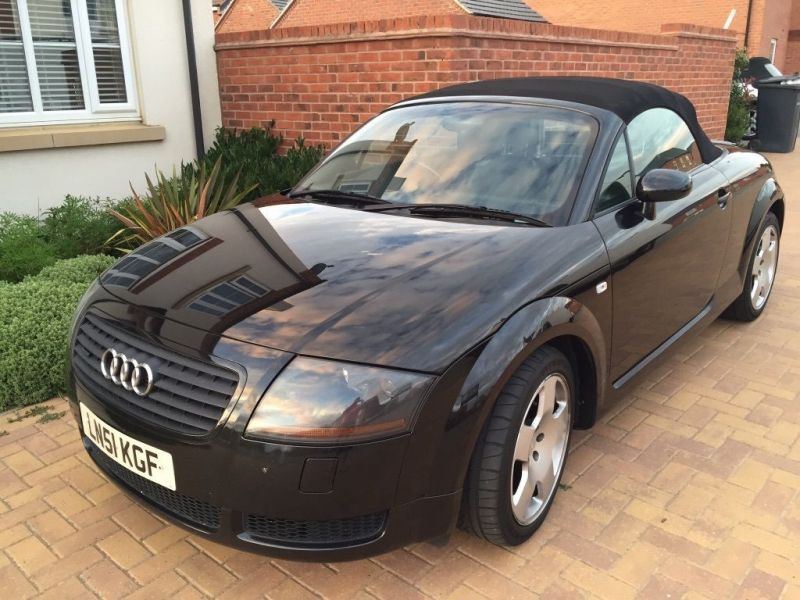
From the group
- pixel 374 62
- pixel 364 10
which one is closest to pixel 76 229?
pixel 374 62

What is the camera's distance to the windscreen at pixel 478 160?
2.96 metres

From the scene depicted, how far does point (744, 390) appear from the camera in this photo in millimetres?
3891

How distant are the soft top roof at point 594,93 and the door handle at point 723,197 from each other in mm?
355

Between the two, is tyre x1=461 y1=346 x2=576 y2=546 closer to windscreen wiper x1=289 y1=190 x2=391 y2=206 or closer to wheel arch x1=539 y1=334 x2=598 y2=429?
wheel arch x1=539 y1=334 x2=598 y2=429

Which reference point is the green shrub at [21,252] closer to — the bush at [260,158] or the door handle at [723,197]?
the bush at [260,158]

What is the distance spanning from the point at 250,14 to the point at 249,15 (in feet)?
0.23

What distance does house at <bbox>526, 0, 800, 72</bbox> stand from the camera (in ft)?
72.0

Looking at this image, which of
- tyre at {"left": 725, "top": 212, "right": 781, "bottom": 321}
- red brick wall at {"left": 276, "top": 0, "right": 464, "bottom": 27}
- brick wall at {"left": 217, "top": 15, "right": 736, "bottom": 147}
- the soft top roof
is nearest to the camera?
the soft top roof

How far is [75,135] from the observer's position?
609 centimetres

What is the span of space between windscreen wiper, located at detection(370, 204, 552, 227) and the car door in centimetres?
31

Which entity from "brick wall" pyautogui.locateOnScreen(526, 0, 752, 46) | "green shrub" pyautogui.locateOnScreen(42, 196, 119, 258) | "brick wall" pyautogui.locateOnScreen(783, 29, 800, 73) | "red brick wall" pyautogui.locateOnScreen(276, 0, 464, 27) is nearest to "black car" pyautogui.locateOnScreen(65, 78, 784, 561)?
"green shrub" pyautogui.locateOnScreen(42, 196, 119, 258)

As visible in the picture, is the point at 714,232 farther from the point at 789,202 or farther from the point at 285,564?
the point at 789,202

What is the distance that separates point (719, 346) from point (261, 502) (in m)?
3.48

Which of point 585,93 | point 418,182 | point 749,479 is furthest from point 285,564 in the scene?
point 585,93
